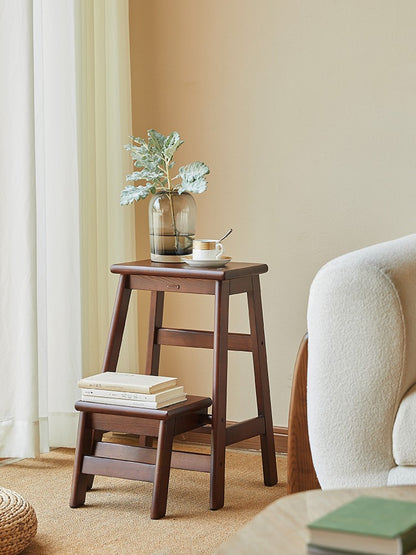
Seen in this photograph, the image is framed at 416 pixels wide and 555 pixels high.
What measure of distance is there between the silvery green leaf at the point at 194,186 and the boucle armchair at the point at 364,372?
0.79 m

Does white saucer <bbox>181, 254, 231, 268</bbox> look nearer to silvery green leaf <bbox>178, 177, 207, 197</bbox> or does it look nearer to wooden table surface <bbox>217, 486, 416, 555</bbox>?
silvery green leaf <bbox>178, 177, 207, 197</bbox>

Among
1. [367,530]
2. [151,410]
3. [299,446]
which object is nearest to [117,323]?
[151,410]

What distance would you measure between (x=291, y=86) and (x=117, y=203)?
0.70m

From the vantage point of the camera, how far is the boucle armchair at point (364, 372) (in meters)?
1.67

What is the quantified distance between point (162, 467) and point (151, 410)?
15 centimetres

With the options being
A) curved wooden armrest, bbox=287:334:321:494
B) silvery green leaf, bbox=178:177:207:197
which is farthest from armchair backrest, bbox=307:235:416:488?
silvery green leaf, bbox=178:177:207:197

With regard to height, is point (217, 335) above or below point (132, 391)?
above

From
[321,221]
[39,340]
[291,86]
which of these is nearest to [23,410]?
[39,340]

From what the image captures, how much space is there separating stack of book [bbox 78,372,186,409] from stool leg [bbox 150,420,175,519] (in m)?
0.06

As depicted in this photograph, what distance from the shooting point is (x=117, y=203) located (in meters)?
2.95

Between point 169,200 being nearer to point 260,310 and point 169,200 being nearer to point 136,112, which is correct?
point 260,310

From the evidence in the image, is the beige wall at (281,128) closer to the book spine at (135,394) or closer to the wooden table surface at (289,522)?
→ the book spine at (135,394)

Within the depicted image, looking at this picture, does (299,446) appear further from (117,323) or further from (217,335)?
(117,323)

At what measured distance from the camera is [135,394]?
7.52 feet
